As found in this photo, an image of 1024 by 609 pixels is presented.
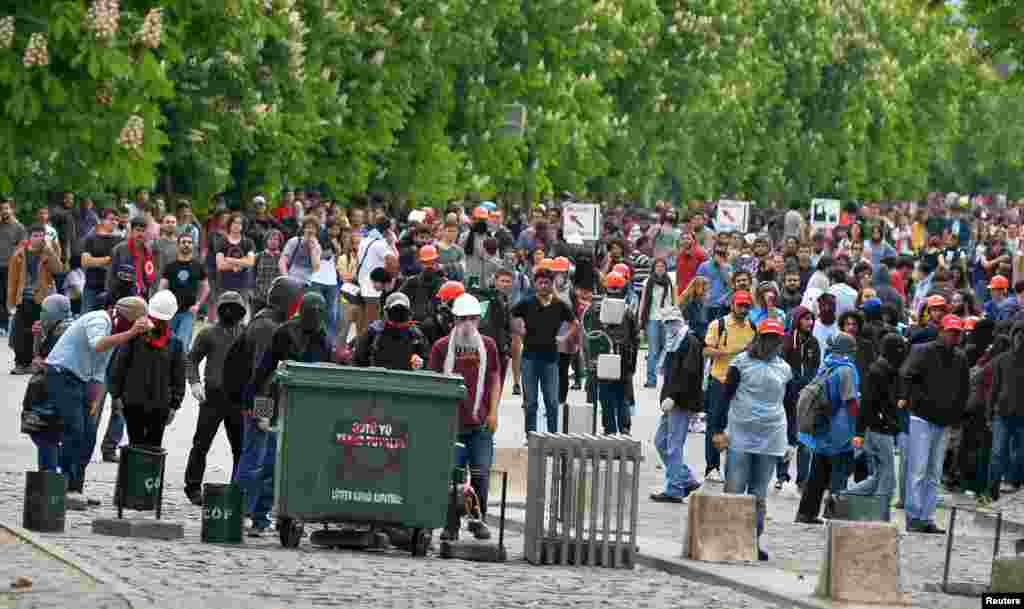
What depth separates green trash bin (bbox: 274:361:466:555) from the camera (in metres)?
17.2

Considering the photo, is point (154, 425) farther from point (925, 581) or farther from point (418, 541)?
point (925, 581)

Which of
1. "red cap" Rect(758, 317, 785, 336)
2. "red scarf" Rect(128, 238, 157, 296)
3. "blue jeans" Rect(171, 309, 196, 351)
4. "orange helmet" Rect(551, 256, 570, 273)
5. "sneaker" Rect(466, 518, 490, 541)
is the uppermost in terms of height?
"orange helmet" Rect(551, 256, 570, 273)

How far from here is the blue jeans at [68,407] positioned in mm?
18719

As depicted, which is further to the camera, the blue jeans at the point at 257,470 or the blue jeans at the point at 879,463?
the blue jeans at the point at 879,463

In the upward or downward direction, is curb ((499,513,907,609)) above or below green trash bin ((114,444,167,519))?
below

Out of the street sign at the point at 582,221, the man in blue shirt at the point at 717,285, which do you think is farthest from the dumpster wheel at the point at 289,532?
the street sign at the point at 582,221

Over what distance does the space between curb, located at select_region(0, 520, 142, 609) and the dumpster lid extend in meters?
1.79

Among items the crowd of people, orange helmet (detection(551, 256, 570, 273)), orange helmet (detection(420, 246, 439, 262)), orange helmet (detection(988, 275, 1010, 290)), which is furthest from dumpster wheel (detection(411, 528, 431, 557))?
orange helmet (detection(988, 275, 1010, 290))

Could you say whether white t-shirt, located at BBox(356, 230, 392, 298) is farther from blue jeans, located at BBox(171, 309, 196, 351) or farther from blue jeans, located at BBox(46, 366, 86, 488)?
blue jeans, located at BBox(46, 366, 86, 488)

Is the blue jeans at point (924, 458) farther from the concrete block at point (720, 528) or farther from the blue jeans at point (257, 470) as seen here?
the blue jeans at point (257, 470)

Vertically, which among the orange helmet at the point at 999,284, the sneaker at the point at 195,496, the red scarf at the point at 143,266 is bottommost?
the sneaker at the point at 195,496

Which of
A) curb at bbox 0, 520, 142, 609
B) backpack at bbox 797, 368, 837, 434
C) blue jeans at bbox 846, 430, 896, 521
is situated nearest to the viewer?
curb at bbox 0, 520, 142, 609

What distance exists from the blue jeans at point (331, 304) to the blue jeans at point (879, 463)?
12.0 metres

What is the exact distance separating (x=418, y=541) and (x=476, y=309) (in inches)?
89.4
